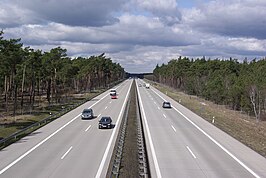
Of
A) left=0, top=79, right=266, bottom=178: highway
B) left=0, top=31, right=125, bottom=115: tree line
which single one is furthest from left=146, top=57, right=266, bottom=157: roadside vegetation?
left=0, top=31, right=125, bottom=115: tree line

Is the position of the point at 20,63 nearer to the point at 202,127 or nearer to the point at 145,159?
the point at 202,127

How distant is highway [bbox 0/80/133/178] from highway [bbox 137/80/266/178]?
317 cm

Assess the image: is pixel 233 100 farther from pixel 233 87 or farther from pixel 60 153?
pixel 60 153

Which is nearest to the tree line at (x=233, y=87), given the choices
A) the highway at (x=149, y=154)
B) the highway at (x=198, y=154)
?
the highway at (x=198, y=154)

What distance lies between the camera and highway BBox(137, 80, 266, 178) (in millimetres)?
20031

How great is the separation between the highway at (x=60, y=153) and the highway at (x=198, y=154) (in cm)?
317

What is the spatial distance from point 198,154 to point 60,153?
8775 mm

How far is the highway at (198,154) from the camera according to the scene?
2003cm

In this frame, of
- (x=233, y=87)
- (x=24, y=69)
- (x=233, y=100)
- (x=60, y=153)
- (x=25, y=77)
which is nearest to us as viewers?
(x=60, y=153)

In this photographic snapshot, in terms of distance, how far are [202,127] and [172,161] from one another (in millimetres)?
17042

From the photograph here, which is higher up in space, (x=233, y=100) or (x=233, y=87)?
(x=233, y=87)

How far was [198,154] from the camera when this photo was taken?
2455 cm

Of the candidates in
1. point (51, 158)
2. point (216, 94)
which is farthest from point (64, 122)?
point (216, 94)

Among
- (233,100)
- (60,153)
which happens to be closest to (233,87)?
(233,100)
